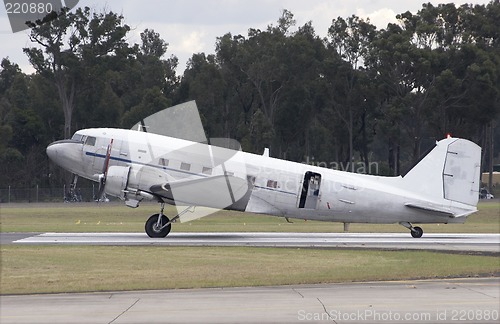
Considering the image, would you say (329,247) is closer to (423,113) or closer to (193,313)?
(193,313)

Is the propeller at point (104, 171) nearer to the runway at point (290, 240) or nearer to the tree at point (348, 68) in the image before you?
the runway at point (290, 240)

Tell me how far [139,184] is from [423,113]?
186ft

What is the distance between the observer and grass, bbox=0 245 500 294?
21312mm

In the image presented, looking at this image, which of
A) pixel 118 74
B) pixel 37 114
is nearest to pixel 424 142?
pixel 118 74

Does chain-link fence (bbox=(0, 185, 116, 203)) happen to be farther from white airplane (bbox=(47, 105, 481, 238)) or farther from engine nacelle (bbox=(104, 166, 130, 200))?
engine nacelle (bbox=(104, 166, 130, 200))

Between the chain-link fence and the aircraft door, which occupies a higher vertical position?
the aircraft door

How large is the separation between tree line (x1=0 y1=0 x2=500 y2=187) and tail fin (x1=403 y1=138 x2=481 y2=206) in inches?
1958

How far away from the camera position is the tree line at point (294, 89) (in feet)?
281

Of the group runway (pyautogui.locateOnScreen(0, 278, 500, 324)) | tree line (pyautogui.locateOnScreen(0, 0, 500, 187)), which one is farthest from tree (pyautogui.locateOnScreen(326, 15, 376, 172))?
runway (pyautogui.locateOnScreen(0, 278, 500, 324))

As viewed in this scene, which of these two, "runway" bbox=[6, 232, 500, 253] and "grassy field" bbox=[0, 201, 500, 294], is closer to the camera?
"grassy field" bbox=[0, 201, 500, 294]

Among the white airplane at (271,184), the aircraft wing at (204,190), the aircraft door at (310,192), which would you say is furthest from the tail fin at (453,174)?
the aircraft wing at (204,190)

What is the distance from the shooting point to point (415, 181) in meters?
34.5

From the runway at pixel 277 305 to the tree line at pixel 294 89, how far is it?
6498 cm

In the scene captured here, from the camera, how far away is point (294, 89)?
95.4 meters
